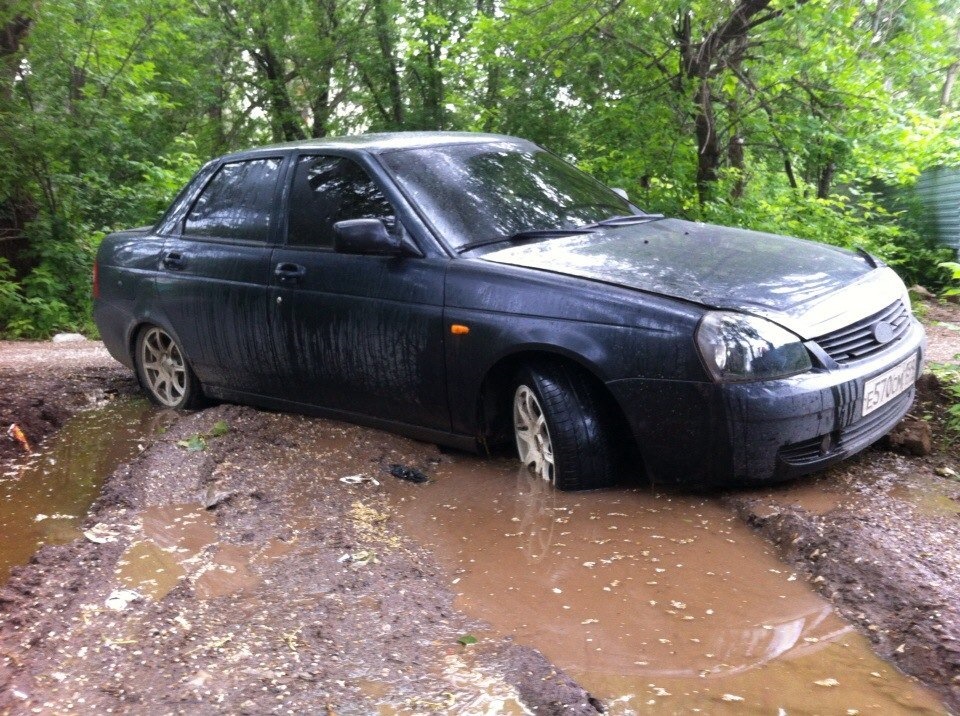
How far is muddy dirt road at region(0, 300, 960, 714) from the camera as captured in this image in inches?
100

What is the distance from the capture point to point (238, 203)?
5.25 meters

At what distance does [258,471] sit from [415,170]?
169cm

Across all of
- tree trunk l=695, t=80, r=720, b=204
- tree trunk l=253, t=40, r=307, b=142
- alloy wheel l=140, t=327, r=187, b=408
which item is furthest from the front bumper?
tree trunk l=253, t=40, r=307, b=142

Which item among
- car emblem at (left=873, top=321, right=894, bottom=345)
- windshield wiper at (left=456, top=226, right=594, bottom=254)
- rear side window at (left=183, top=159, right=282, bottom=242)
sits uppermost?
rear side window at (left=183, top=159, right=282, bottom=242)

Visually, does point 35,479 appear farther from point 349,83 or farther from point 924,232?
point 349,83

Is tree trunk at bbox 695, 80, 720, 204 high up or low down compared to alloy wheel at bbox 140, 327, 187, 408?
up

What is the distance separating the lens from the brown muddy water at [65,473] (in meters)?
3.97

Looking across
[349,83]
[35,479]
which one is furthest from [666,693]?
[349,83]

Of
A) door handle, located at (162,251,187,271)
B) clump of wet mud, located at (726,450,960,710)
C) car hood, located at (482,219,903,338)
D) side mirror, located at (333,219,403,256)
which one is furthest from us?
door handle, located at (162,251,187,271)

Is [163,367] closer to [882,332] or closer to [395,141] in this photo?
[395,141]

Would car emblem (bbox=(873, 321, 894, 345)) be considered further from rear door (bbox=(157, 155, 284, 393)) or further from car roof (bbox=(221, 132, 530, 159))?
rear door (bbox=(157, 155, 284, 393))

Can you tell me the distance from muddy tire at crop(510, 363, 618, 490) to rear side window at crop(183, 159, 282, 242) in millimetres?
1960

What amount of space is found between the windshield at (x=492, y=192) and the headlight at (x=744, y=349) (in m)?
1.29

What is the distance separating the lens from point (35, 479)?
15.6 ft
